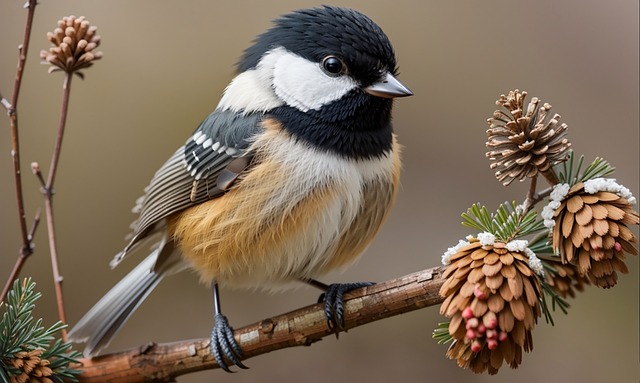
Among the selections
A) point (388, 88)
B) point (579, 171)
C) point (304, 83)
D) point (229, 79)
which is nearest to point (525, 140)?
point (579, 171)

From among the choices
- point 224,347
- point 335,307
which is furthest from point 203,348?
point 335,307

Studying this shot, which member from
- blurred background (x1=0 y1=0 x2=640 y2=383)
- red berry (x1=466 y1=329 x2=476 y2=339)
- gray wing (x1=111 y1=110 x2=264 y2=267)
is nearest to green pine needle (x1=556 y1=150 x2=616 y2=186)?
red berry (x1=466 y1=329 x2=476 y2=339)

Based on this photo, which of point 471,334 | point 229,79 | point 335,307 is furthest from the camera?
point 229,79

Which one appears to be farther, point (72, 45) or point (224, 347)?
point (224, 347)

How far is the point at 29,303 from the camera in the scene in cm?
120

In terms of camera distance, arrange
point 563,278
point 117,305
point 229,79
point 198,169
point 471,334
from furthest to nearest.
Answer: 1. point 229,79
2. point 117,305
3. point 198,169
4. point 563,278
5. point 471,334

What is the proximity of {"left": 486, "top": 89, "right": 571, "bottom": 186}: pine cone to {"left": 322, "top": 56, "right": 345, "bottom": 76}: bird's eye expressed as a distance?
0.60 m

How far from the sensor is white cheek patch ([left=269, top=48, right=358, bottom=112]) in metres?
1.66

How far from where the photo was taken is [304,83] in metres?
1.69

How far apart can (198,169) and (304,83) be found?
1.23 ft

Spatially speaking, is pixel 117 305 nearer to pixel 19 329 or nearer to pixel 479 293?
pixel 19 329

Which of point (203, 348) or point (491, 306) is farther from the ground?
point (491, 306)

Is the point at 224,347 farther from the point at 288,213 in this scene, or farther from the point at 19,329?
the point at 19,329

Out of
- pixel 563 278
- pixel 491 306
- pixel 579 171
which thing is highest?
pixel 579 171
